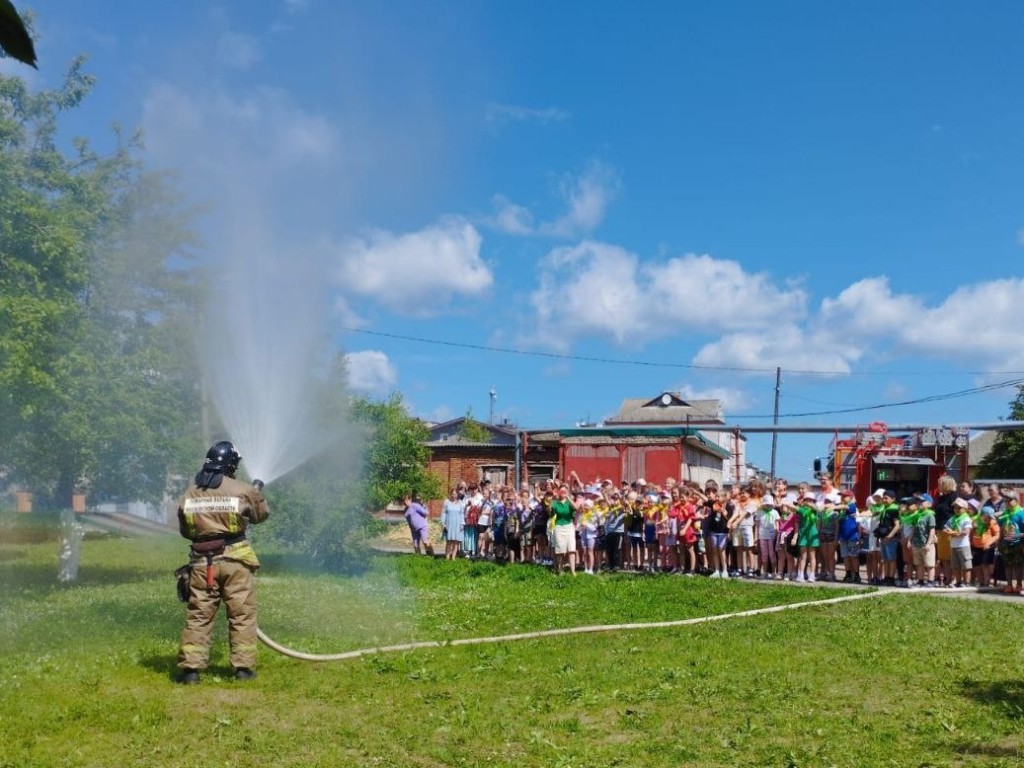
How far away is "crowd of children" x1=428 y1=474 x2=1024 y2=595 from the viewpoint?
1766 cm

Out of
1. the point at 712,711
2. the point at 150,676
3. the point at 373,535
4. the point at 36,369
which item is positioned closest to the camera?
the point at 712,711

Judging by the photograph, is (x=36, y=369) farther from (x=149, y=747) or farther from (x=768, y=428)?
(x=768, y=428)

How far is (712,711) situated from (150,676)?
5.38 metres

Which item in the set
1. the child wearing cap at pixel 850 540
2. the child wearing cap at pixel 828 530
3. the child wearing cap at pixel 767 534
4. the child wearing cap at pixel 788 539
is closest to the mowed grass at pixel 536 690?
the child wearing cap at pixel 850 540

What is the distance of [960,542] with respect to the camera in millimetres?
17391

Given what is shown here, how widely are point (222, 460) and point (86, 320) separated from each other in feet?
27.7

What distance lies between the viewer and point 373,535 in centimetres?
2306

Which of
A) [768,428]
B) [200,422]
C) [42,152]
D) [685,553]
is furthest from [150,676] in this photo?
[768,428]

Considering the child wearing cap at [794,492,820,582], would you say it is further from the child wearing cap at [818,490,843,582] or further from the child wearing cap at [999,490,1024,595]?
the child wearing cap at [999,490,1024,595]

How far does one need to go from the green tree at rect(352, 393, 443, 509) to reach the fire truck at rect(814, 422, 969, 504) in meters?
10.8

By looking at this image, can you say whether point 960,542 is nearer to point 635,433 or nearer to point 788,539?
point 788,539

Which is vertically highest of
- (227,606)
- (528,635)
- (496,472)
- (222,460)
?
(496,472)

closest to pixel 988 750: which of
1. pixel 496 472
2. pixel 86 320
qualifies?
pixel 86 320

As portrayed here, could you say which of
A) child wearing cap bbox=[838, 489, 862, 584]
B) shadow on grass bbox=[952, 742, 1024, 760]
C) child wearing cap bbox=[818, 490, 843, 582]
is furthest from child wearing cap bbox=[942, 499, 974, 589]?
shadow on grass bbox=[952, 742, 1024, 760]
